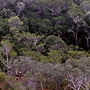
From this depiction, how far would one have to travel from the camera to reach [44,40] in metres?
14.8

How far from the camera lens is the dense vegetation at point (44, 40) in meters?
8.63

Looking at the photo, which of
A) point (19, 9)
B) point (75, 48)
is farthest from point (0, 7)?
point (75, 48)

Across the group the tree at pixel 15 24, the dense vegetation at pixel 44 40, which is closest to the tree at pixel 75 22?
the dense vegetation at pixel 44 40

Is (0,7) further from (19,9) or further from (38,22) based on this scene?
(38,22)

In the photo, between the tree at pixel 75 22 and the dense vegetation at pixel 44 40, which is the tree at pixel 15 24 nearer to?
the dense vegetation at pixel 44 40

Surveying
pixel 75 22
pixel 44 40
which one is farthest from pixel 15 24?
pixel 75 22

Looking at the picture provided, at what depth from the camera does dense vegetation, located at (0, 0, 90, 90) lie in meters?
8.63

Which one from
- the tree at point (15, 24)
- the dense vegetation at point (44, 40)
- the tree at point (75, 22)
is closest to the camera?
the dense vegetation at point (44, 40)

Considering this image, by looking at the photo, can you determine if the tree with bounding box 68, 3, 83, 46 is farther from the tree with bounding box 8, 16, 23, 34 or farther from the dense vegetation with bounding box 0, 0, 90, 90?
the tree with bounding box 8, 16, 23, 34

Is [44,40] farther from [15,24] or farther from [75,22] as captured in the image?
[75,22]

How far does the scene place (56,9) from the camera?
693 inches

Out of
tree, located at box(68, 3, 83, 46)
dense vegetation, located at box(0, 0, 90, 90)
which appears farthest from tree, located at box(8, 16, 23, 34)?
tree, located at box(68, 3, 83, 46)

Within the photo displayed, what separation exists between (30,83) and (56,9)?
12.9 m

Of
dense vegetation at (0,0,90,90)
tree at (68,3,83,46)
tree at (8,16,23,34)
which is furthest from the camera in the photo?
tree at (68,3,83,46)
